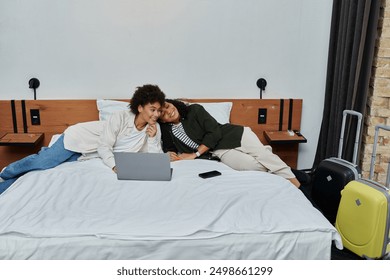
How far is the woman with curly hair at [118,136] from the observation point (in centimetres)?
261

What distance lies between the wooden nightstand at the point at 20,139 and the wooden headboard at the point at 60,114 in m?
0.04

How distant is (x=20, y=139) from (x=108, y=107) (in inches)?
26.6

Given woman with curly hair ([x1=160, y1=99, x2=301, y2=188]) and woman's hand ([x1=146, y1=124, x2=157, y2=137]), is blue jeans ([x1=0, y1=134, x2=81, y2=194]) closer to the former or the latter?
woman's hand ([x1=146, y1=124, x2=157, y2=137])

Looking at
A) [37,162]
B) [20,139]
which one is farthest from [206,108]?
[20,139]

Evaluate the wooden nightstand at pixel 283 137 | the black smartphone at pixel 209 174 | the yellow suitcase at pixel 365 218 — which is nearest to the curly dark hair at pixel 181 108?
the black smartphone at pixel 209 174

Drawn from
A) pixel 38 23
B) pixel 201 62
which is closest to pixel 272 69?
pixel 201 62

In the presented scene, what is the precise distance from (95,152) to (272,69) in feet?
5.07

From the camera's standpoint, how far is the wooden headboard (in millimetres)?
3107

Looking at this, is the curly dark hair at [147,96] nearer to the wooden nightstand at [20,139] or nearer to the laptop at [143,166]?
the laptop at [143,166]

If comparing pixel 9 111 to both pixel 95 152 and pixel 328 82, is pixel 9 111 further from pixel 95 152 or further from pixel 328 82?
pixel 328 82

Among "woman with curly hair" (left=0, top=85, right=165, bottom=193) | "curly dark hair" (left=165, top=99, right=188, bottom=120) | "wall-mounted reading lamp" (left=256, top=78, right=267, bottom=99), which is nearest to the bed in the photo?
"woman with curly hair" (left=0, top=85, right=165, bottom=193)
